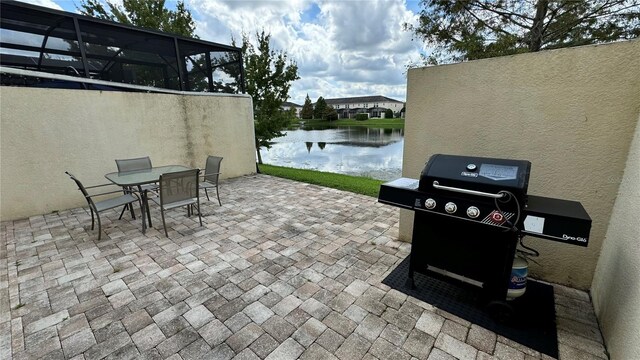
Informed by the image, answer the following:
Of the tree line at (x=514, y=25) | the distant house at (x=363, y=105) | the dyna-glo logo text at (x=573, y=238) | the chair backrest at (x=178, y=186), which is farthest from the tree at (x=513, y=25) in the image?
the distant house at (x=363, y=105)

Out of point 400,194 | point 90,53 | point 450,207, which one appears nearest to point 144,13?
point 90,53

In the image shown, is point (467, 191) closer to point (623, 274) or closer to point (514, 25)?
point (623, 274)

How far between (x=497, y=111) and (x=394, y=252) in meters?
1.84

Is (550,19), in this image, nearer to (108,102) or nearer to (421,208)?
(421,208)

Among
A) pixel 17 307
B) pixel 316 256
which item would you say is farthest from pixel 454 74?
pixel 17 307

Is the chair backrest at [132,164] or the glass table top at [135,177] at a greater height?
the chair backrest at [132,164]

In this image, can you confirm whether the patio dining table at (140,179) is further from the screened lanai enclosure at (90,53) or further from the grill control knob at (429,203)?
the grill control knob at (429,203)

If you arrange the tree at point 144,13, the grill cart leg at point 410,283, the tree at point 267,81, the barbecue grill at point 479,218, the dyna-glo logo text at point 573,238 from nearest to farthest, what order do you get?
the dyna-glo logo text at point 573,238
the barbecue grill at point 479,218
the grill cart leg at point 410,283
the tree at point 144,13
the tree at point 267,81

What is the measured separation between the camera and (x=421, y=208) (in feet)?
6.59

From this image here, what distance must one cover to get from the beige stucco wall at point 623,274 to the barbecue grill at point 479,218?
1.24 ft

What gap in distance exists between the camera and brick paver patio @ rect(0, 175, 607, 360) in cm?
176

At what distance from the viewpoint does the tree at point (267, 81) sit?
916cm

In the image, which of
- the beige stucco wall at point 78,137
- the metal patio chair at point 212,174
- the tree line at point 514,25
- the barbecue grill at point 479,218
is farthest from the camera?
the tree line at point 514,25

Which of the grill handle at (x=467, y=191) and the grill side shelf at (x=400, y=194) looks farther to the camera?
the grill side shelf at (x=400, y=194)
